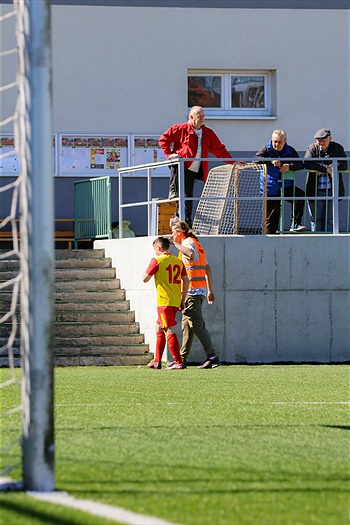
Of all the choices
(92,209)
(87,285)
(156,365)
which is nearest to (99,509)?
(156,365)

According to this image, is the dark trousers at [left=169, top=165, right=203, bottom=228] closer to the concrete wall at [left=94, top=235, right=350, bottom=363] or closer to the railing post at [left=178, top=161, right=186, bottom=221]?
the railing post at [left=178, top=161, right=186, bottom=221]

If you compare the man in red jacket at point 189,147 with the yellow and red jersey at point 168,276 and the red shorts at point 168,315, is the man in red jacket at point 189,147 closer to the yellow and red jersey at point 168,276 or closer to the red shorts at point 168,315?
the yellow and red jersey at point 168,276

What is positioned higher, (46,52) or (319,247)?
(46,52)

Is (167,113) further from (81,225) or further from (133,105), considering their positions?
(81,225)

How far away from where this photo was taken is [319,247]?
16328 millimetres

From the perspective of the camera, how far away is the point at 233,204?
16.3 meters

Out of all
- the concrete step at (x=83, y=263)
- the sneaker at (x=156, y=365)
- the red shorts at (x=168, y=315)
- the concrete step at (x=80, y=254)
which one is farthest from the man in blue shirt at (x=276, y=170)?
the concrete step at (x=80, y=254)

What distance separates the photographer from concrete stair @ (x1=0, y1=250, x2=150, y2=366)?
15.9 m

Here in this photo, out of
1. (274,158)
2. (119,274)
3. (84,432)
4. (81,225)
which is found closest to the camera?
(84,432)

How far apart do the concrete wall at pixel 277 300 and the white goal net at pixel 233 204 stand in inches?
12.8

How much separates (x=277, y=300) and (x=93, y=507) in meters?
11.8

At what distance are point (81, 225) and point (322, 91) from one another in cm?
546

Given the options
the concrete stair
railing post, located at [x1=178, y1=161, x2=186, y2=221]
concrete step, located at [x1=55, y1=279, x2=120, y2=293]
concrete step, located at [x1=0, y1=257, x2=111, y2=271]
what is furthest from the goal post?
concrete step, located at [x1=0, y1=257, x2=111, y2=271]

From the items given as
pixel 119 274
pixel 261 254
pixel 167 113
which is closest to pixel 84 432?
pixel 261 254
